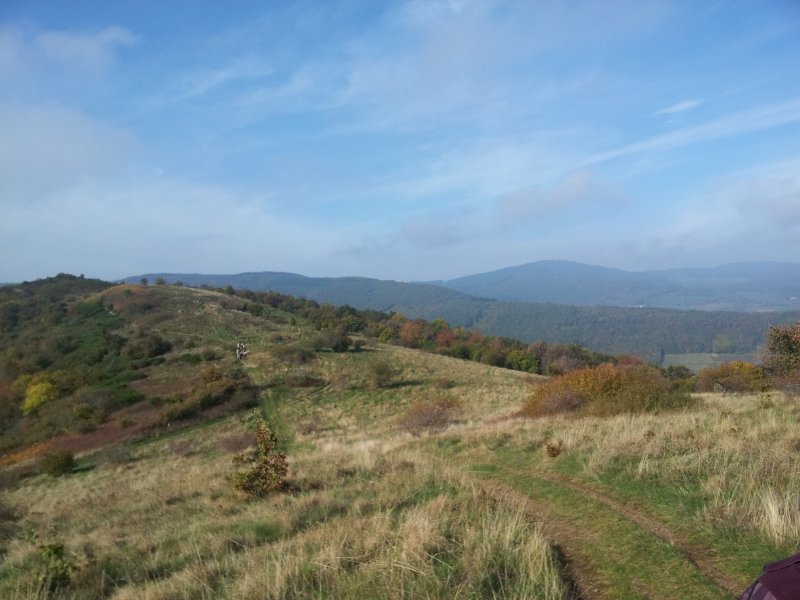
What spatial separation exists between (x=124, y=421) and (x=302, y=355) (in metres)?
18.0

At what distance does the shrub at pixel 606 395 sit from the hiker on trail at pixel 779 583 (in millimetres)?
12881

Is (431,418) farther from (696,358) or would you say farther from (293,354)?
(696,358)

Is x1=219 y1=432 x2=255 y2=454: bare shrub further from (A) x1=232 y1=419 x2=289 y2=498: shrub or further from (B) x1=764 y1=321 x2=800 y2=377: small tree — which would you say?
(B) x1=764 y1=321 x2=800 y2=377: small tree

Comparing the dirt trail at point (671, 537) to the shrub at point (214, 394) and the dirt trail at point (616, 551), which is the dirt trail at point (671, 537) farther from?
the shrub at point (214, 394)

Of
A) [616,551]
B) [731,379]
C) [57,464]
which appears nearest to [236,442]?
[57,464]

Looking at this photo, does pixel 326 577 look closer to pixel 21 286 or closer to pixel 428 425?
pixel 428 425

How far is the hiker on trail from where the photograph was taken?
1.64m

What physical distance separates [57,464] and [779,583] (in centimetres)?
3196

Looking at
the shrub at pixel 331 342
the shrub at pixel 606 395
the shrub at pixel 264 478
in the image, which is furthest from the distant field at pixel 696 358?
the shrub at pixel 264 478

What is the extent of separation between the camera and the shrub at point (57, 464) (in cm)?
2566

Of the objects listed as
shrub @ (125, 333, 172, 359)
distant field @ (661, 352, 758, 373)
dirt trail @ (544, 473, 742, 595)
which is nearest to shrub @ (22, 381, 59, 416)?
shrub @ (125, 333, 172, 359)

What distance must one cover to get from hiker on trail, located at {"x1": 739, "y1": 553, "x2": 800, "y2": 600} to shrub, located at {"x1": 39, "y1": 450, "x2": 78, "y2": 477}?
31701mm

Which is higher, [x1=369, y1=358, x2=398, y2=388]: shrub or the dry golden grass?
the dry golden grass

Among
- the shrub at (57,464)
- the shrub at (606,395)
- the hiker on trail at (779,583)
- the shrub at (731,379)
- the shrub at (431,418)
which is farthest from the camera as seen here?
the shrub at (731,379)
